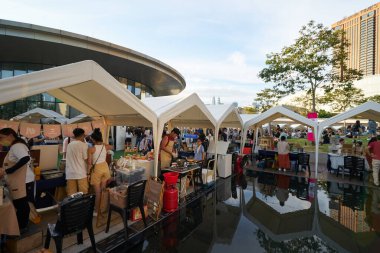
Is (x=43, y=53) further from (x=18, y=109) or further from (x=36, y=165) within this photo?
(x=36, y=165)

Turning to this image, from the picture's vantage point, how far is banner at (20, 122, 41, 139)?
5.65 metres

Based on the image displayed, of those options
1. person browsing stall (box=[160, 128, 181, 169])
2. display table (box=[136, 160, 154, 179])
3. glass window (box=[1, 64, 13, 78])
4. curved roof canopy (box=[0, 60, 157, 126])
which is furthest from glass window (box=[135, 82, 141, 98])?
display table (box=[136, 160, 154, 179])

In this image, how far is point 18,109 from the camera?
15055mm

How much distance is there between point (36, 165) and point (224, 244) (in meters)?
4.66

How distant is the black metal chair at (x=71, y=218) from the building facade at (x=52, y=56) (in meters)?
12.6

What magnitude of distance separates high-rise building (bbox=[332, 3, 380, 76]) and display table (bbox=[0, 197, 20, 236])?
33357 millimetres

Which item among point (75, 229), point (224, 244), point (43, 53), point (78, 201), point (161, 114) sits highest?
point (43, 53)

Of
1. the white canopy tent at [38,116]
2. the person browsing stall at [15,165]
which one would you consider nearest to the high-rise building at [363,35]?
the white canopy tent at [38,116]

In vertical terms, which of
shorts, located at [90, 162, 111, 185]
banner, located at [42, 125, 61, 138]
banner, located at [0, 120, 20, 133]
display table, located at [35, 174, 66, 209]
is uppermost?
banner, located at [0, 120, 20, 133]

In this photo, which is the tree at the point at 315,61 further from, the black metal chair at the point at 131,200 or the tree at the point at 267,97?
the black metal chair at the point at 131,200

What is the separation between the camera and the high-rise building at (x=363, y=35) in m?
28.9

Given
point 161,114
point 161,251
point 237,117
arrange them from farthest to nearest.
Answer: point 237,117 → point 161,114 → point 161,251

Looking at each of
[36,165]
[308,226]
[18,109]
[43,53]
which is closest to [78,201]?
[36,165]

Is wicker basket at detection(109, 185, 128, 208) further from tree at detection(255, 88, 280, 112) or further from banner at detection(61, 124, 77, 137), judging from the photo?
tree at detection(255, 88, 280, 112)
